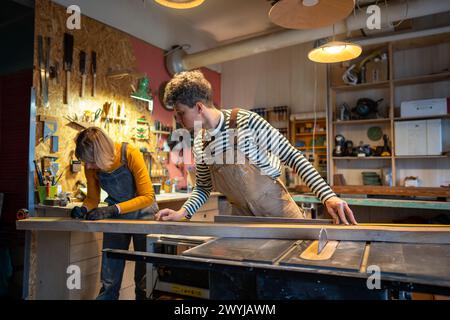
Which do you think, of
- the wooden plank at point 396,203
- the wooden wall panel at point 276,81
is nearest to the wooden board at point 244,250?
the wooden plank at point 396,203

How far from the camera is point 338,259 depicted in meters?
0.88

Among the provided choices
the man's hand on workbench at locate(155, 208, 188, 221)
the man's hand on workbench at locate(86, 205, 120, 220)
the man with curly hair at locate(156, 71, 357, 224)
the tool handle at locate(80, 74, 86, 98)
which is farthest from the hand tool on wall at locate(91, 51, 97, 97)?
the man's hand on workbench at locate(155, 208, 188, 221)

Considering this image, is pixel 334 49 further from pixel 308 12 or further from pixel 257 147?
pixel 257 147

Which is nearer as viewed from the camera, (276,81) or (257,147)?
(257,147)

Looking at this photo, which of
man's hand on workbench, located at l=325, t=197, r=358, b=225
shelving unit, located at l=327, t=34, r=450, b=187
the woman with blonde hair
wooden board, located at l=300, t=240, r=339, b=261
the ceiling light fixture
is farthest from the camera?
shelving unit, located at l=327, t=34, r=450, b=187

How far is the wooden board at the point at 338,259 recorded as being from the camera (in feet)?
2.68

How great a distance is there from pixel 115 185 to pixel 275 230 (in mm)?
→ 1167

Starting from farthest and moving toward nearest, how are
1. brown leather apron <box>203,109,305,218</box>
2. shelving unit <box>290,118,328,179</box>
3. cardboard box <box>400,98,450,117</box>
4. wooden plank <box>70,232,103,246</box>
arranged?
shelving unit <box>290,118,328,179</box> → cardboard box <box>400,98,450,117</box> → wooden plank <box>70,232,103,246</box> → brown leather apron <box>203,109,305,218</box>

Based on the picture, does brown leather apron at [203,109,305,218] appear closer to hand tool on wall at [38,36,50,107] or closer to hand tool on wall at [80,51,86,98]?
hand tool on wall at [38,36,50,107]

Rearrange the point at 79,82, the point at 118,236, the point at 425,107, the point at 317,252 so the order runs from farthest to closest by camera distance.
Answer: the point at 425,107
the point at 79,82
the point at 118,236
the point at 317,252

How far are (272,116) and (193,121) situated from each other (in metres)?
3.58

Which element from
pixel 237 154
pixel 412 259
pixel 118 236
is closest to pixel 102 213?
pixel 118 236

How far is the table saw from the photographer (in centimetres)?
75
